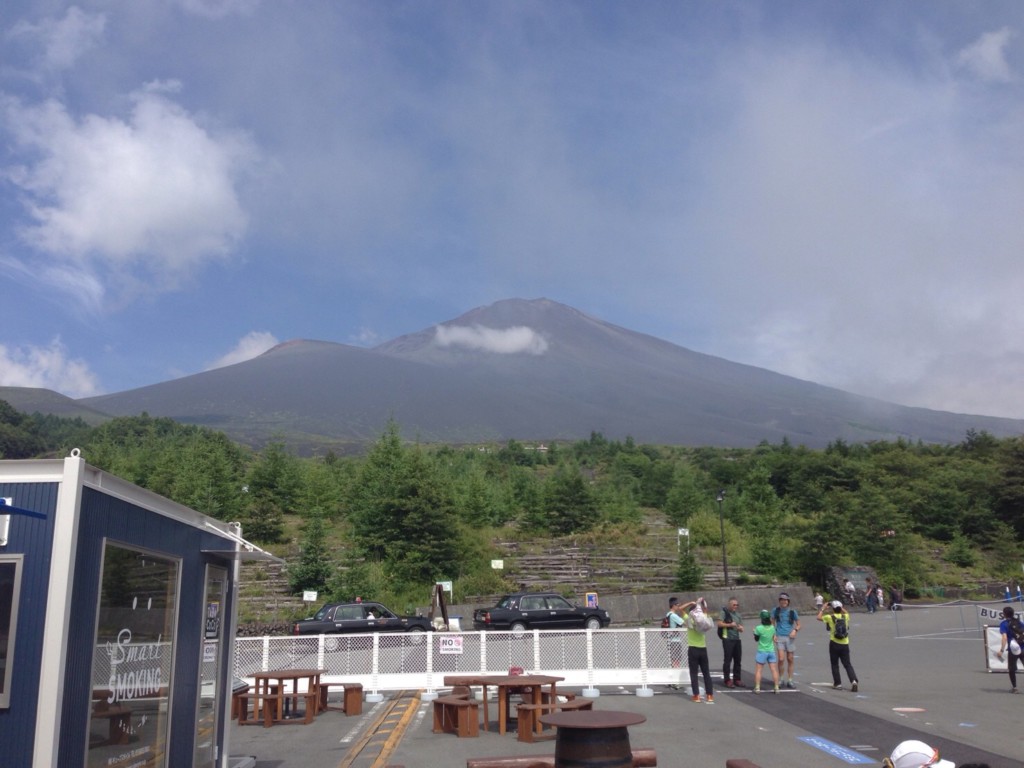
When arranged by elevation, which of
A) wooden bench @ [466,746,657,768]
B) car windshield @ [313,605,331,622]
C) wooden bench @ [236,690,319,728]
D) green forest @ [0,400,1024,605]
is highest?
green forest @ [0,400,1024,605]

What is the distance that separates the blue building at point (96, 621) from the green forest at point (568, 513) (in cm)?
2710

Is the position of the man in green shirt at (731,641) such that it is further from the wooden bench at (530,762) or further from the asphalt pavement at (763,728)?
the wooden bench at (530,762)

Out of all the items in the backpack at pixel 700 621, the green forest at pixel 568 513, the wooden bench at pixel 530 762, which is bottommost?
the wooden bench at pixel 530 762

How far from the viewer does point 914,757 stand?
436cm

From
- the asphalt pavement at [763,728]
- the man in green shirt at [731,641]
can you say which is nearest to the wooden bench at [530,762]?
the asphalt pavement at [763,728]

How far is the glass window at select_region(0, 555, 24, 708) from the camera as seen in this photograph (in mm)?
5309

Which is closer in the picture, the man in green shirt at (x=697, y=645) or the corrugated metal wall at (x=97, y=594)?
the corrugated metal wall at (x=97, y=594)

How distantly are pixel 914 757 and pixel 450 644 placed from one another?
12372 mm

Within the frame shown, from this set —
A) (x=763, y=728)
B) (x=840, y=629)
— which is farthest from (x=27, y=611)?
(x=840, y=629)

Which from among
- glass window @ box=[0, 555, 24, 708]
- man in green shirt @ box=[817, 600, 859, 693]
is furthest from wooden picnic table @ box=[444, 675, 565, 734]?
glass window @ box=[0, 555, 24, 708]

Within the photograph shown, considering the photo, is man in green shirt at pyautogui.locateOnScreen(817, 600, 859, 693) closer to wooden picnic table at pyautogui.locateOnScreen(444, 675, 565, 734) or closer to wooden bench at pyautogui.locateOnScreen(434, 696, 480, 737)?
wooden picnic table at pyautogui.locateOnScreen(444, 675, 565, 734)

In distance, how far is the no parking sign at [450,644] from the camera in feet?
52.1

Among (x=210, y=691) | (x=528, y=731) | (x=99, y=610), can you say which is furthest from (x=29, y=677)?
(x=528, y=731)

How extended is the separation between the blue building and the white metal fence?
7.90 meters
